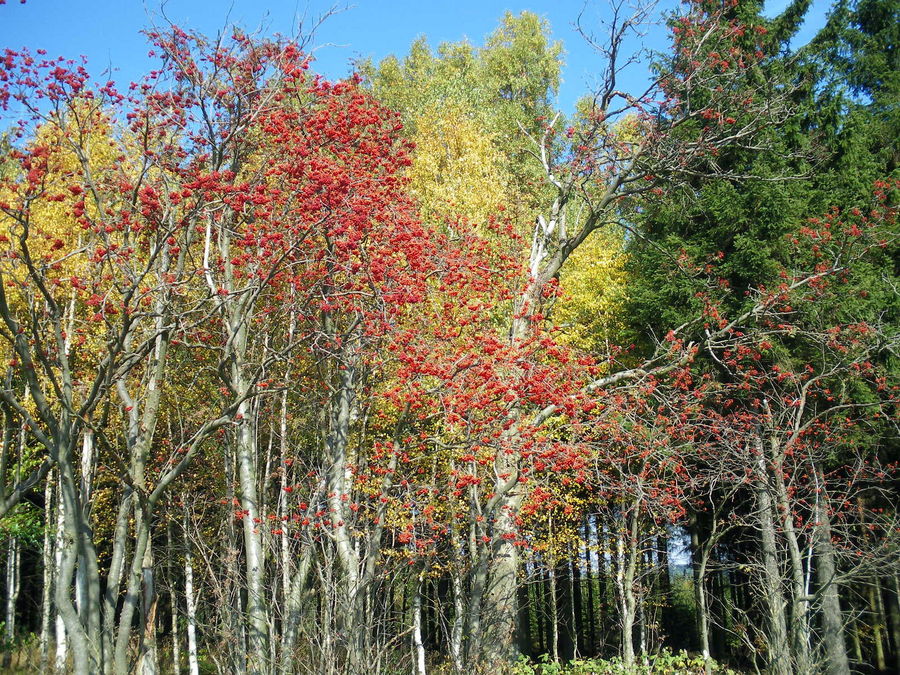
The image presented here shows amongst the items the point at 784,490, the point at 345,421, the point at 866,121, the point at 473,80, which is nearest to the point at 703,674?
the point at 784,490

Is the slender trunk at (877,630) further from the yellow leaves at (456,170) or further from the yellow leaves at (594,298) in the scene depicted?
the yellow leaves at (456,170)

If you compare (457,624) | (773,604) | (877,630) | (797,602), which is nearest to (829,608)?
(797,602)

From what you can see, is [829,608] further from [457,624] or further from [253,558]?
[253,558]

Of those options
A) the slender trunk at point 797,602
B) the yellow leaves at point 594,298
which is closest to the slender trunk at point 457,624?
the slender trunk at point 797,602

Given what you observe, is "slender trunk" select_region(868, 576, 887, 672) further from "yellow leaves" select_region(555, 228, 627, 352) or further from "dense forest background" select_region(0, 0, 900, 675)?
"yellow leaves" select_region(555, 228, 627, 352)

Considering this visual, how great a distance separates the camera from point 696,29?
32.4ft

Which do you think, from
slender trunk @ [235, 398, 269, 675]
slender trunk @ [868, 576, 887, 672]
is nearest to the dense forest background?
slender trunk @ [235, 398, 269, 675]

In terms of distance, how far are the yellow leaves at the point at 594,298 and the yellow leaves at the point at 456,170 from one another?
259 cm

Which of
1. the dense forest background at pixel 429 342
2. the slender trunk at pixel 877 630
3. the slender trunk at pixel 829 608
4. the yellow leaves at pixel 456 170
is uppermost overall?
the yellow leaves at pixel 456 170

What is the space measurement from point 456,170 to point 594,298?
14.7 feet

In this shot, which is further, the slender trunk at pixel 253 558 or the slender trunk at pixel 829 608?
the slender trunk at pixel 829 608

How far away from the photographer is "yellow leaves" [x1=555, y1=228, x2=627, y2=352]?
16578 millimetres

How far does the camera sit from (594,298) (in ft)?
55.8

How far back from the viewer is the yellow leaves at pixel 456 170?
49.1ft
